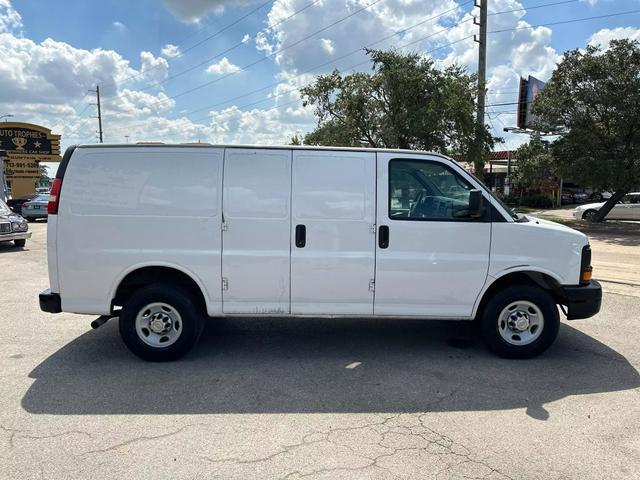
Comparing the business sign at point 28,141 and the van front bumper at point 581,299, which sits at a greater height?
the business sign at point 28,141

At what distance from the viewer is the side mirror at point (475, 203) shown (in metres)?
4.77

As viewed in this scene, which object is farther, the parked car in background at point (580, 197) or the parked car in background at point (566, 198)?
the parked car in background at point (580, 197)

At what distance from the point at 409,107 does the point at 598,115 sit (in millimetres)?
7460

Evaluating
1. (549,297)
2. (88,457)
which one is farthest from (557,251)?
(88,457)

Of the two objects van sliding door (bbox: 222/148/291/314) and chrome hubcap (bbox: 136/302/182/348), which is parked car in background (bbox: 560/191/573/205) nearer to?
van sliding door (bbox: 222/148/291/314)

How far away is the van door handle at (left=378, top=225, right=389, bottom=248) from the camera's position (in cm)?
488

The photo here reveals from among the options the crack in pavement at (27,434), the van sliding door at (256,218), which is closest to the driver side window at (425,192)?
the van sliding door at (256,218)

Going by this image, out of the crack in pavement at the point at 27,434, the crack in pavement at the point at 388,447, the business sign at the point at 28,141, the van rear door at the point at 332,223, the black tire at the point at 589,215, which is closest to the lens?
the crack in pavement at the point at 388,447

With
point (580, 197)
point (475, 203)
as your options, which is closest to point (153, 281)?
point (475, 203)

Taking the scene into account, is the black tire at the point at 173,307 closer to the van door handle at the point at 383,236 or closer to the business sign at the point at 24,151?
the van door handle at the point at 383,236

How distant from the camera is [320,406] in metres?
4.10

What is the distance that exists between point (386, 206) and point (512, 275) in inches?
59.7

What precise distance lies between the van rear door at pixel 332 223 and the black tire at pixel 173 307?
104 centimetres

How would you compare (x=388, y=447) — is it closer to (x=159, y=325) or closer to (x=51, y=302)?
(x=159, y=325)
